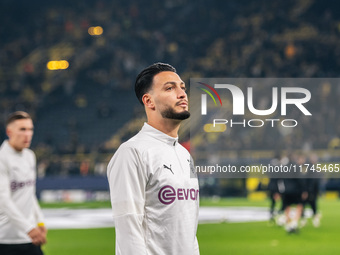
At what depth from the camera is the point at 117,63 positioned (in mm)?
34500

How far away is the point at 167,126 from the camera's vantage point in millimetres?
3496

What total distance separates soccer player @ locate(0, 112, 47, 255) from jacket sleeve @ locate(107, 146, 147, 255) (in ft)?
10.4

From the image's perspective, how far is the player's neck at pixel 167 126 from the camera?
11.4ft

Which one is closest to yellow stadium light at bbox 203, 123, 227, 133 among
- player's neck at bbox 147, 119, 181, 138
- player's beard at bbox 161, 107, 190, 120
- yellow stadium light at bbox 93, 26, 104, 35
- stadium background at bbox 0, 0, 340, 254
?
stadium background at bbox 0, 0, 340, 254

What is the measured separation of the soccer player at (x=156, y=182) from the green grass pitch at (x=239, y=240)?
819 cm

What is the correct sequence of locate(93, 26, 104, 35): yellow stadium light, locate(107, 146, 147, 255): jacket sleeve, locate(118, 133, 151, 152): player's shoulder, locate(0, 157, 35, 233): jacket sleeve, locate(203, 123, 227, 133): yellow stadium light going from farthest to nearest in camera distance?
locate(93, 26, 104, 35): yellow stadium light → locate(203, 123, 227, 133): yellow stadium light → locate(0, 157, 35, 233): jacket sleeve → locate(118, 133, 151, 152): player's shoulder → locate(107, 146, 147, 255): jacket sleeve

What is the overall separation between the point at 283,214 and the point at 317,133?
11.1 m

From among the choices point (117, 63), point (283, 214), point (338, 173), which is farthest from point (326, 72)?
point (283, 214)

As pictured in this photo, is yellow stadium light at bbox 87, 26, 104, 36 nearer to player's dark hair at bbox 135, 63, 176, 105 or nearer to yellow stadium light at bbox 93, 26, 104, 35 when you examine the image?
yellow stadium light at bbox 93, 26, 104, 35

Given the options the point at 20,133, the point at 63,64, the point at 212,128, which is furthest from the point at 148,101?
the point at 63,64

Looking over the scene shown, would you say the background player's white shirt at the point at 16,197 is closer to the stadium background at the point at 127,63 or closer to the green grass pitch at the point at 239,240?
the green grass pitch at the point at 239,240

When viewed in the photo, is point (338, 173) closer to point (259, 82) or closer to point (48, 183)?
point (259, 82)

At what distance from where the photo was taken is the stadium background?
26.3m

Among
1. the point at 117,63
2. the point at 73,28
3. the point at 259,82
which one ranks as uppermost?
the point at 73,28
